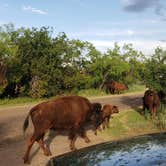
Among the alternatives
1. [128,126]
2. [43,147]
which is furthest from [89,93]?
[43,147]

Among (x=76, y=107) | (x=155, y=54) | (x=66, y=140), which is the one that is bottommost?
(x=66, y=140)

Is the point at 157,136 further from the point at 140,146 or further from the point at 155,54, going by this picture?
the point at 155,54

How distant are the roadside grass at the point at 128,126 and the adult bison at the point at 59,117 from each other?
1782 mm

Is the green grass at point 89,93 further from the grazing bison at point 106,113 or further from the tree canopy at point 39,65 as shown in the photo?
the grazing bison at point 106,113

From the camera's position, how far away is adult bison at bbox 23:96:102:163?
9562 mm

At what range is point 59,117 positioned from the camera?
33.5 feet

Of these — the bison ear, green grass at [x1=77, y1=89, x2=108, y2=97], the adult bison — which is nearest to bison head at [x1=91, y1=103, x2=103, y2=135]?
the bison ear

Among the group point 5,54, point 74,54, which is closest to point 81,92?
point 74,54

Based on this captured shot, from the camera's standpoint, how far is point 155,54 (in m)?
18.3

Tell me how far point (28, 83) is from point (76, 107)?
17339 mm

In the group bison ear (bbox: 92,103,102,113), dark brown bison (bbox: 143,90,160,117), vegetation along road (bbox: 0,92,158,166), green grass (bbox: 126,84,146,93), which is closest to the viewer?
vegetation along road (bbox: 0,92,158,166)

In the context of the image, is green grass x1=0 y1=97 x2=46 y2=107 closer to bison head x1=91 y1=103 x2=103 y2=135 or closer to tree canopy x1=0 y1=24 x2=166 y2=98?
tree canopy x1=0 y1=24 x2=166 y2=98

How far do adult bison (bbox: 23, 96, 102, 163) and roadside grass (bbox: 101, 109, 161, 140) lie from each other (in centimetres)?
178

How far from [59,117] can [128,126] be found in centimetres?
537
